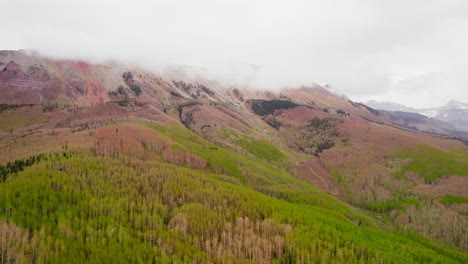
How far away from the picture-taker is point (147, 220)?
434ft

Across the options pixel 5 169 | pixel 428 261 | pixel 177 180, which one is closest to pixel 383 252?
pixel 428 261

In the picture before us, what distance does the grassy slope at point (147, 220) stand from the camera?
346 feet

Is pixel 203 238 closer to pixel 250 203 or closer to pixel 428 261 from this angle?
pixel 250 203

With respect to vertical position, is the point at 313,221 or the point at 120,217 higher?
the point at 120,217

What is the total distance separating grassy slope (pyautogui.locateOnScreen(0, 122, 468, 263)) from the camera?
10538cm

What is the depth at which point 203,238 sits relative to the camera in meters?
130

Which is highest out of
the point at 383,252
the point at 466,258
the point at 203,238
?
the point at 203,238

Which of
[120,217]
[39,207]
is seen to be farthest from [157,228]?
[39,207]

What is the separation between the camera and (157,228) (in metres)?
128

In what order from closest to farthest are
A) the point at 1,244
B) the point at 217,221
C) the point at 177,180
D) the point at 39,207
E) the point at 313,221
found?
the point at 1,244, the point at 39,207, the point at 217,221, the point at 313,221, the point at 177,180

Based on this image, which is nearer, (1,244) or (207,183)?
(1,244)

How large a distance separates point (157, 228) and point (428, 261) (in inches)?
5515

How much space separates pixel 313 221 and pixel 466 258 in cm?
9395

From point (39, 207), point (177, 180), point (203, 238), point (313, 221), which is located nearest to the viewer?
point (39, 207)
